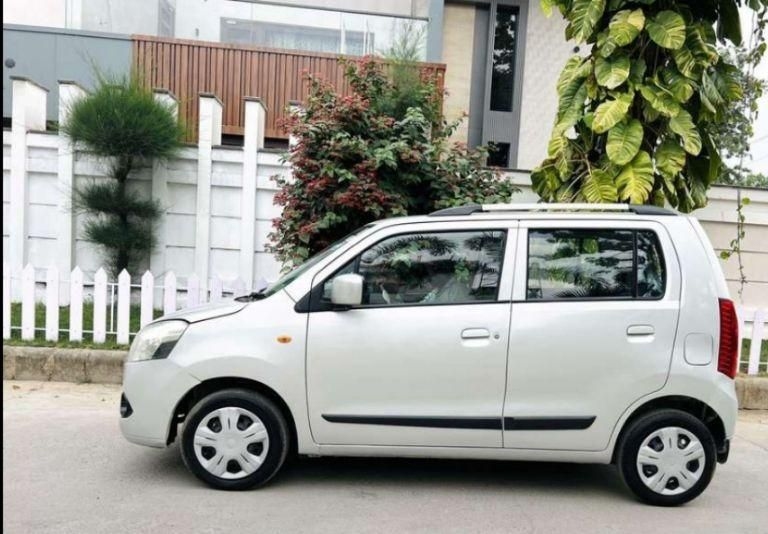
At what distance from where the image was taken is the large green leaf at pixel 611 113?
6016 mm

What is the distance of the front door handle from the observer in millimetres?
3936

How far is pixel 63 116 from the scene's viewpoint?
812 centimetres

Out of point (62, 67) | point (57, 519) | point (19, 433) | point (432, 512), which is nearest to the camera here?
point (57, 519)

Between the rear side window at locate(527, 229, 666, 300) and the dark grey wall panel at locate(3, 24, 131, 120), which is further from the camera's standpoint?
the dark grey wall panel at locate(3, 24, 131, 120)

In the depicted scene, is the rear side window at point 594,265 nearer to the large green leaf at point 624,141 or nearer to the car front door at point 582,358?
the car front door at point 582,358

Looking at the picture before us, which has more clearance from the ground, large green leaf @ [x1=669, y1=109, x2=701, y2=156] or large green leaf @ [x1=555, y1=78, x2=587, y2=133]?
large green leaf @ [x1=555, y1=78, x2=587, y2=133]

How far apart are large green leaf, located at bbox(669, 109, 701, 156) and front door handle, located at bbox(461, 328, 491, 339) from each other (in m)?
3.47

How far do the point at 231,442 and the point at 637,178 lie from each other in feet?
14.9

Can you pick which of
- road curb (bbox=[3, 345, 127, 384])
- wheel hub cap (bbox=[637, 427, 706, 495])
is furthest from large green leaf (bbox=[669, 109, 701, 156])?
road curb (bbox=[3, 345, 127, 384])

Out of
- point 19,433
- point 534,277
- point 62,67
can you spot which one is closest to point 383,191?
point 534,277

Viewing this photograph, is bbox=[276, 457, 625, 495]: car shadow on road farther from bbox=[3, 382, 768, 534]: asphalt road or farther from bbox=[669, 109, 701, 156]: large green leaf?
bbox=[669, 109, 701, 156]: large green leaf

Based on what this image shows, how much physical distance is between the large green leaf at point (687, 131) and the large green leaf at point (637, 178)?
35 centimetres

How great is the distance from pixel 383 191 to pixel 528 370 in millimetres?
2748

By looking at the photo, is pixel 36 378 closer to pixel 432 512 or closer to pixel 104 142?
pixel 104 142
